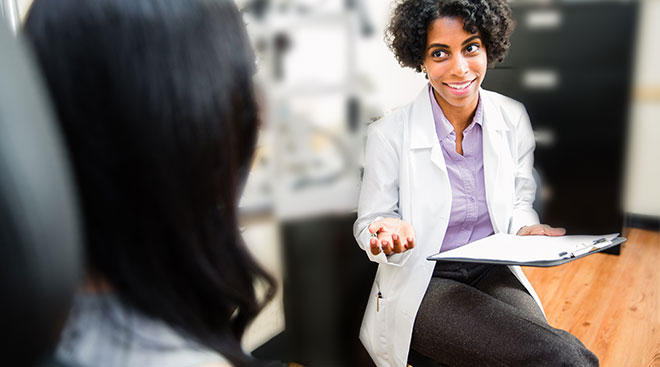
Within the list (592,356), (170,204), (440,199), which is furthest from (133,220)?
(592,356)

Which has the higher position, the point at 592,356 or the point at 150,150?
the point at 150,150

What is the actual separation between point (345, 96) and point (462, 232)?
0.45m

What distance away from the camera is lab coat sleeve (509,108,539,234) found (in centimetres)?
108

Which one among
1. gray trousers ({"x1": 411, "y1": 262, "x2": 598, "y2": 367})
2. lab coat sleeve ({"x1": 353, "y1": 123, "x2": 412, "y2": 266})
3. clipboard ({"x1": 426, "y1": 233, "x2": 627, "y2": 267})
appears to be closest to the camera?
clipboard ({"x1": 426, "y1": 233, "x2": 627, "y2": 267})

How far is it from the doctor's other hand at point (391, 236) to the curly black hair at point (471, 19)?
15.9 inches

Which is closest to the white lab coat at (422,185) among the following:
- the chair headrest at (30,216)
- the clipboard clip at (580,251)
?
the clipboard clip at (580,251)

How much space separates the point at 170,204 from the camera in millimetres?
375

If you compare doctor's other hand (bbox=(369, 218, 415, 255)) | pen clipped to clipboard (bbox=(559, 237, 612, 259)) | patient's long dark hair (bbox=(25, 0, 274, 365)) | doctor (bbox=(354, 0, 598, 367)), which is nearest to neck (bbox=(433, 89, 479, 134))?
doctor (bbox=(354, 0, 598, 367))

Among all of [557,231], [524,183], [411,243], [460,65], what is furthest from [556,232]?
[460,65]

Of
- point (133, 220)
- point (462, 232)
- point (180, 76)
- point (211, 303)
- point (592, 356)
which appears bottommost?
point (592, 356)

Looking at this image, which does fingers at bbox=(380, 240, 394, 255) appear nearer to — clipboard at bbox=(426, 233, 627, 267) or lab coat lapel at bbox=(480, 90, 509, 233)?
clipboard at bbox=(426, 233, 627, 267)

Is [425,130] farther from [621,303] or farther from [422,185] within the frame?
[621,303]

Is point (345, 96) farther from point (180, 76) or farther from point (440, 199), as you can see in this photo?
point (180, 76)

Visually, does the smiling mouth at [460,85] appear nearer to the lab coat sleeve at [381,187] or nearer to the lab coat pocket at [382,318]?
the lab coat sleeve at [381,187]
